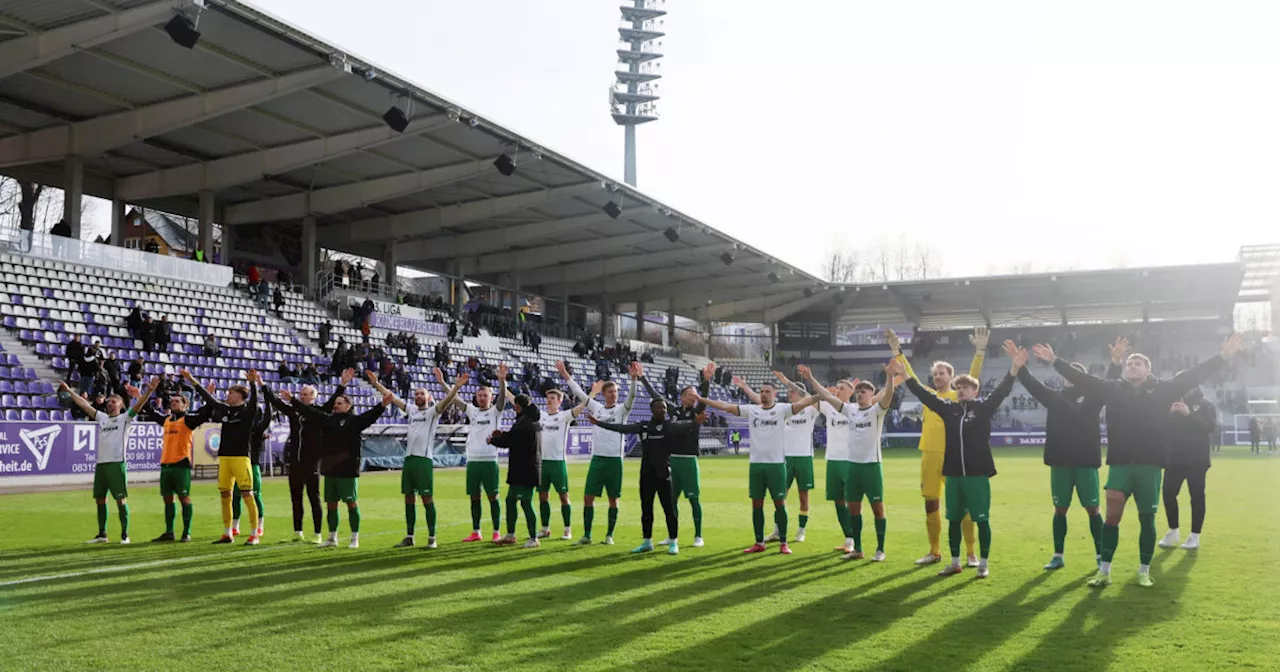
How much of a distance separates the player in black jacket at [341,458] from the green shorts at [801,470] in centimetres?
525

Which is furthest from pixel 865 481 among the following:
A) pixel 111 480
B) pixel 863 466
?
pixel 111 480

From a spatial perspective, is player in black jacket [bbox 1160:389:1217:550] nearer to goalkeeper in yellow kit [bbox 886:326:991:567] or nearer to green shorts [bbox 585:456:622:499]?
goalkeeper in yellow kit [bbox 886:326:991:567]

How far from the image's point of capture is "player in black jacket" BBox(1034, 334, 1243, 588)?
9273mm

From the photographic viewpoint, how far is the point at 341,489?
12.6 metres

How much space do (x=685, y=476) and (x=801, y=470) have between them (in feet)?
5.55

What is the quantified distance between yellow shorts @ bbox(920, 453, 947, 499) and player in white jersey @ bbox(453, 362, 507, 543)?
17.0ft

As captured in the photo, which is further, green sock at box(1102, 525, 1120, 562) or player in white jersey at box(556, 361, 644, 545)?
player in white jersey at box(556, 361, 644, 545)

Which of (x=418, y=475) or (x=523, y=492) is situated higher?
(x=418, y=475)

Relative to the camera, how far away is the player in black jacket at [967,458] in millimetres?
9914

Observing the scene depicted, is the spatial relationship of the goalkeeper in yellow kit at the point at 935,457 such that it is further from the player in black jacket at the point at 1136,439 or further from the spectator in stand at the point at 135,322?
the spectator in stand at the point at 135,322

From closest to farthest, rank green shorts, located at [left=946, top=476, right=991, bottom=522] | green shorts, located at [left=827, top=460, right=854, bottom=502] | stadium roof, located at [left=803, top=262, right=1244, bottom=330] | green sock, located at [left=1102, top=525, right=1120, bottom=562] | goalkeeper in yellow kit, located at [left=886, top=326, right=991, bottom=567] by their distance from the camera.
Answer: green sock, located at [left=1102, top=525, right=1120, bottom=562]
green shorts, located at [left=946, top=476, right=991, bottom=522]
goalkeeper in yellow kit, located at [left=886, top=326, right=991, bottom=567]
green shorts, located at [left=827, top=460, right=854, bottom=502]
stadium roof, located at [left=803, top=262, right=1244, bottom=330]

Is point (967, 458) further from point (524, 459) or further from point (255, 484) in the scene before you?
point (255, 484)

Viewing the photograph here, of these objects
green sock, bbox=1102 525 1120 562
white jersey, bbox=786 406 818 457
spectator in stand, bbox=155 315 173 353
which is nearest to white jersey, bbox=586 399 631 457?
white jersey, bbox=786 406 818 457

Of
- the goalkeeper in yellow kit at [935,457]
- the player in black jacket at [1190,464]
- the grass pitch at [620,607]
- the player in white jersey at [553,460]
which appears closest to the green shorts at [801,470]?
the grass pitch at [620,607]
